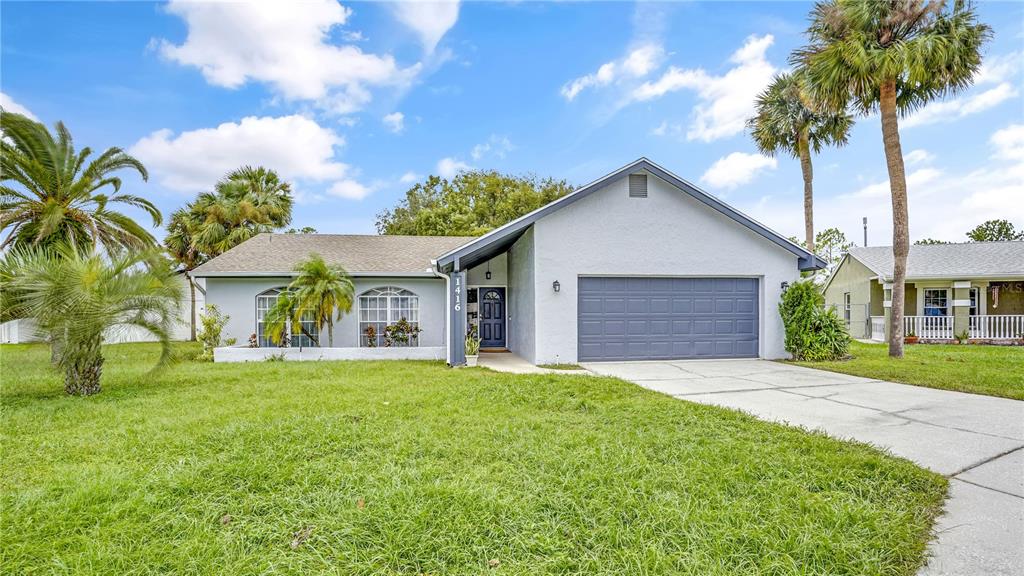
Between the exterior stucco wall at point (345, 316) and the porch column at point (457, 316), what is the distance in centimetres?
349

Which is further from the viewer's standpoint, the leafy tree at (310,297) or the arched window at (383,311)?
the arched window at (383,311)

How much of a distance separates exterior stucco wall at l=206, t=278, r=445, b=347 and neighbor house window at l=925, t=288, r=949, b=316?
19.2m

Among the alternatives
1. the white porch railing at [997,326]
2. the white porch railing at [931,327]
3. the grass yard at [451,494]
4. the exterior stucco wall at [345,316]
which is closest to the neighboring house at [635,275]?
the exterior stucco wall at [345,316]

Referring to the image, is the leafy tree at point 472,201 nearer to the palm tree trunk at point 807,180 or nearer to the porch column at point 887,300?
the palm tree trunk at point 807,180

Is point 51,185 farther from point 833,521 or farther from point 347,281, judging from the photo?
point 833,521

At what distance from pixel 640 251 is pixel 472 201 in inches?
785

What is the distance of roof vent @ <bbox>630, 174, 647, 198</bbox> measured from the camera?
11047 mm

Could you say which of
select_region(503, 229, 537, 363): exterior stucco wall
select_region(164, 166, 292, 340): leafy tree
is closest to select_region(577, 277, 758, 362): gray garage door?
select_region(503, 229, 537, 363): exterior stucco wall

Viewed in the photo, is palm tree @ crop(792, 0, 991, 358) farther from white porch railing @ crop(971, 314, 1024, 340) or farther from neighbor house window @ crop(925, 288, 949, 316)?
neighbor house window @ crop(925, 288, 949, 316)

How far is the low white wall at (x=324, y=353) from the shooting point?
39.0 ft

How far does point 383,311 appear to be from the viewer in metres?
13.9

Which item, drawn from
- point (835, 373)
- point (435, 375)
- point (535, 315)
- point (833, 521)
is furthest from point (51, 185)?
point (835, 373)

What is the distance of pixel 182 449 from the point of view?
4414 mm

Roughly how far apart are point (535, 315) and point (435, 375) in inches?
113
